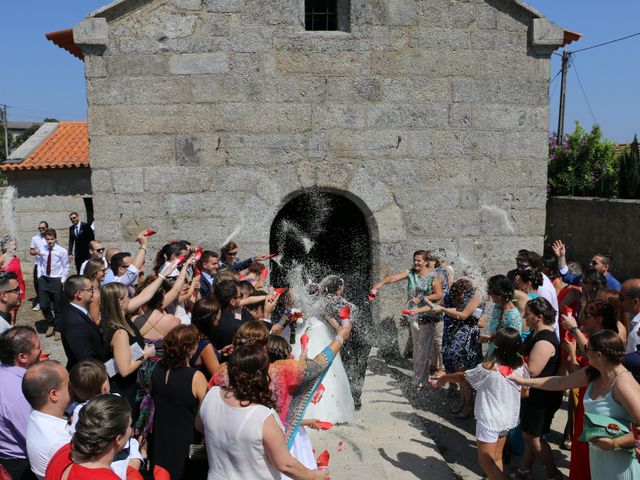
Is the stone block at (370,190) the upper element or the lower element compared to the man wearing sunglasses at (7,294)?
upper

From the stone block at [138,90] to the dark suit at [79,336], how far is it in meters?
3.44

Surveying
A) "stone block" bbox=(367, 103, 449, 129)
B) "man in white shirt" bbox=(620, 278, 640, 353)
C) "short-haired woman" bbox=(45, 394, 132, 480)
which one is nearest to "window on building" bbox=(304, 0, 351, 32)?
"stone block" bbox=(367, 103, 449, 129)

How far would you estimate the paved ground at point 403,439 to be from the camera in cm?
489

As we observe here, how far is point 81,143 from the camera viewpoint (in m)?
17.3

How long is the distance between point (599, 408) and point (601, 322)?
3.25 feet

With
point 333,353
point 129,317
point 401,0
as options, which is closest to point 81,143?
point 401,0

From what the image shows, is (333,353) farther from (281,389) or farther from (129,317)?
(129,317)

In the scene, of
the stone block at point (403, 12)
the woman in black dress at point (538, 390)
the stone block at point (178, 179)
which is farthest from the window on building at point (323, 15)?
the woman in black dress at point (538, 390)

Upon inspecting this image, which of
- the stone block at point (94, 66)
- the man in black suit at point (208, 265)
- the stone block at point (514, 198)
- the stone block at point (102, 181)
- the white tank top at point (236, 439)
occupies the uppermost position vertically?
the stone block at point (94, 66)

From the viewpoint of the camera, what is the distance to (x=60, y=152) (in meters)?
16.5

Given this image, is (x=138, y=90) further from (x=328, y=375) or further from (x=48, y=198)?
(x=48, y=198)

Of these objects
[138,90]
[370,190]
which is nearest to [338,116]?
[370,190]

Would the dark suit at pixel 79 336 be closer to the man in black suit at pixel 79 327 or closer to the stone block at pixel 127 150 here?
the man in black suit at pixel 79 327

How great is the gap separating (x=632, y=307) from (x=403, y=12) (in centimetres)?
435
